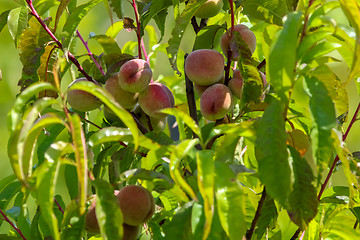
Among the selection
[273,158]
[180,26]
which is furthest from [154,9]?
[273,158]

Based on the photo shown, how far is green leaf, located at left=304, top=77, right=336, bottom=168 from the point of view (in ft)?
2.12

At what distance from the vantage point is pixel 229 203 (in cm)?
65

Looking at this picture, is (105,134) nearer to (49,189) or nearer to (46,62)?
(49,189)

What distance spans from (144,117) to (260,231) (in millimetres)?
320

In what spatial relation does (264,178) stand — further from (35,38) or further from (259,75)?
(35,38)

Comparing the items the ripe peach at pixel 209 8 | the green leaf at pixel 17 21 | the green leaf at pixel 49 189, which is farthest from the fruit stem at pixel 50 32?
the green leaf at pixel 49 189

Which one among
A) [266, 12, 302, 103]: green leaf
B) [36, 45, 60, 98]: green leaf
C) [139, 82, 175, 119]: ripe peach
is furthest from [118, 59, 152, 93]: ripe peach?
[266, 12, 302, 103]: green leaf

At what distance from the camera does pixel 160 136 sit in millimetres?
921

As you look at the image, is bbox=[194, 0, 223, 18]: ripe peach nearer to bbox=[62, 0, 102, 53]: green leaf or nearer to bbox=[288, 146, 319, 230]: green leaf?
bbox=[62, 0, 102, 53]: green leaf

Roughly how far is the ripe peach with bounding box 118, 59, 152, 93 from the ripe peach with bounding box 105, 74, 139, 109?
2 centimetres

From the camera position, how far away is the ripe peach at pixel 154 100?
96 centimetres

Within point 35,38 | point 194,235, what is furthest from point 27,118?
point 35,38

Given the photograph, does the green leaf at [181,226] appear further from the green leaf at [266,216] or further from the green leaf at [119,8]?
the green leaf at [119,8]

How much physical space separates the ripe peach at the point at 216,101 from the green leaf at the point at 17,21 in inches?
12.7
